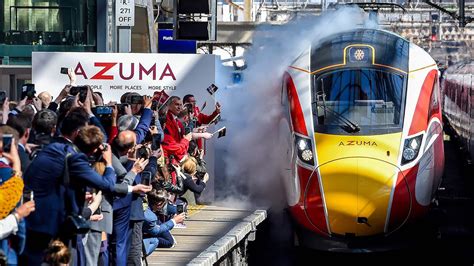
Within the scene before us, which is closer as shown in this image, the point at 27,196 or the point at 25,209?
the point at 25,209

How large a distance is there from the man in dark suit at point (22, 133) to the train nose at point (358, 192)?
5990 millimetres

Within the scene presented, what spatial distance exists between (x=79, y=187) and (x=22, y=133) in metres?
0.58

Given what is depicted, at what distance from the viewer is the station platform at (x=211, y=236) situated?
1276 centimetres

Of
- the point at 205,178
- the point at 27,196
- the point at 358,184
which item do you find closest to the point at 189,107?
the point at 205,178

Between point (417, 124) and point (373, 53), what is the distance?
1278 mm

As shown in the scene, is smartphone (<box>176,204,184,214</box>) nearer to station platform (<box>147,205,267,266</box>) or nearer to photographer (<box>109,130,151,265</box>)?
station platform (<box>147,205,267,266</box>)

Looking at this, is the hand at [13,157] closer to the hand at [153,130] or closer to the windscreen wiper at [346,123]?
the hand at [153,130]

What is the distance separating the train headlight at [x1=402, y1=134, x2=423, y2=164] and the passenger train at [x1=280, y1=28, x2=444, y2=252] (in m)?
0.01

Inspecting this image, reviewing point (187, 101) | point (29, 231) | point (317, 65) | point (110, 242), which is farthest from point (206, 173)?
point (29, 231)

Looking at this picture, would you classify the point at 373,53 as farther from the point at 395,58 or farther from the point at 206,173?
the point at 206,173

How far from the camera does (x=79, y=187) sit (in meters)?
9.04

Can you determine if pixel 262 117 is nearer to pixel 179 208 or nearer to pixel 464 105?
pixel 179 208

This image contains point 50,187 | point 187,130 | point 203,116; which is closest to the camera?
point 50,187

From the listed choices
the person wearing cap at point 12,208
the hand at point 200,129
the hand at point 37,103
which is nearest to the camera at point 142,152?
the hand at point 37,103
